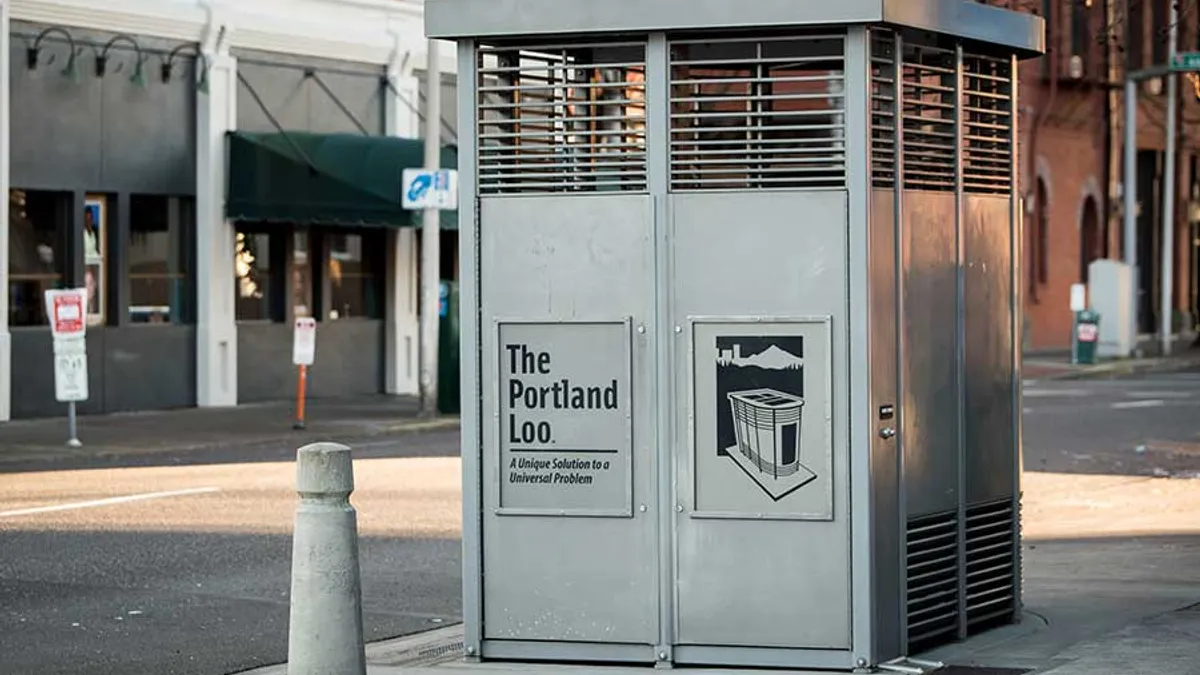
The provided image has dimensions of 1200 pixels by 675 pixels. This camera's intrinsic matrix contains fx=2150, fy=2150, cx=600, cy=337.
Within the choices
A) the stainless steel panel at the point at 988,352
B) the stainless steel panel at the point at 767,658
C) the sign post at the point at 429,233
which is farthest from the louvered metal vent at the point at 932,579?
the sign post at the point at 429,233

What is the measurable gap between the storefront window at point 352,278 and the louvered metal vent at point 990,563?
67.4 feet

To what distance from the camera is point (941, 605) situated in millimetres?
9531

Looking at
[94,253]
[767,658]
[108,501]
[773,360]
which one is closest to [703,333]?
[773,360]

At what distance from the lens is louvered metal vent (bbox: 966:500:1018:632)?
9852mm

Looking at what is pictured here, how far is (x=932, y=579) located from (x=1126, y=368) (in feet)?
102

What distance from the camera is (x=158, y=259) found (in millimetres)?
27422

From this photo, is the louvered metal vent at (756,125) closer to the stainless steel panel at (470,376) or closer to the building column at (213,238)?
the stainless steel panel at (470,376)

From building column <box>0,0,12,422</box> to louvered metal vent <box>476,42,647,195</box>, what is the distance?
1644 cm

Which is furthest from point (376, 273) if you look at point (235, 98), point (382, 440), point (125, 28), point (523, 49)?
point (523, 49)

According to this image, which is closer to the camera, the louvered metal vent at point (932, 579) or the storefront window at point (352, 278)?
the louvered metal vent at point (932, 579)

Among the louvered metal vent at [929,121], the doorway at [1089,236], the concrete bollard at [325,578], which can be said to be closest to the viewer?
the concrete bollard at [325,578]

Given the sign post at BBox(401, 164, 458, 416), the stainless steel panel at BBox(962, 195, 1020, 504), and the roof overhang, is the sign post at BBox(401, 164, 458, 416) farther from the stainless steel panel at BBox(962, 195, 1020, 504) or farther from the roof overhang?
the roof overhang

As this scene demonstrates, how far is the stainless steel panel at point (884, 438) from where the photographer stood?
8812mm

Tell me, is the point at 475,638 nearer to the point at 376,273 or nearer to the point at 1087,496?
the point at 1087,496
